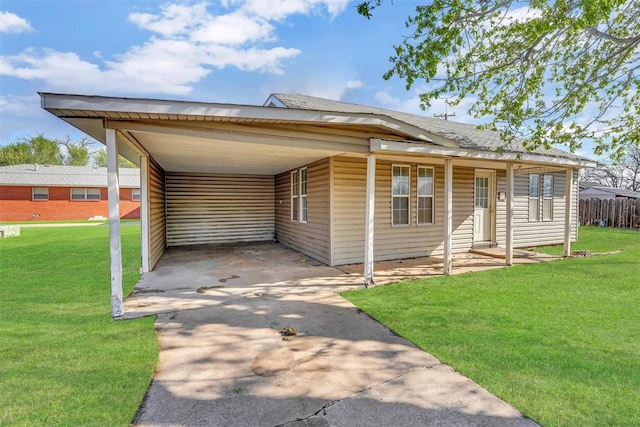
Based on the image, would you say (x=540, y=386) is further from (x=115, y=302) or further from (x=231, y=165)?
(x=231, y=165)

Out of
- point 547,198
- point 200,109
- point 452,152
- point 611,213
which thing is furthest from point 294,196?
point 611,213

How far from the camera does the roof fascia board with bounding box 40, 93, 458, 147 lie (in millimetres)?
3624

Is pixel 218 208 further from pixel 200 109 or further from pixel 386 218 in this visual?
pixel 200 109

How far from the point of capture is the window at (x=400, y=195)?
25.6 ft

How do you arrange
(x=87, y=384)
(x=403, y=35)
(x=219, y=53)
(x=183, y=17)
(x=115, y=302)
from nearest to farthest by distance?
(x=87, y=384)
(x=115, y=302)
(x=403, y=35)
(x=183, y=17)
(x=219, y=53)

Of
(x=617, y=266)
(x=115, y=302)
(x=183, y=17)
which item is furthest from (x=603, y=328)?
(x=183, y=17)

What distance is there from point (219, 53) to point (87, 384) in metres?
14.9

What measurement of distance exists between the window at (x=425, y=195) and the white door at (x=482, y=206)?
5.68 feet

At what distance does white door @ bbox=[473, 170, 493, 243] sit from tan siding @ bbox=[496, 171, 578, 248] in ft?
0.94

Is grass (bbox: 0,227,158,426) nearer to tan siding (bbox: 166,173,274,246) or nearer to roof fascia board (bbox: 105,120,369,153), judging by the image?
roof fascia board (bbox: 105,120,369,153)

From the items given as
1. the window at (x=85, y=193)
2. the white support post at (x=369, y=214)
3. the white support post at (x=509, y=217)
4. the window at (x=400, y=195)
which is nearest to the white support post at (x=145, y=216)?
the white support post at (x=369, y=214)

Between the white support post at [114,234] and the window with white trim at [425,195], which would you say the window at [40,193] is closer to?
the white support post at [114,234]

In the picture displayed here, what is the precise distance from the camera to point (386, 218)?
7715mm

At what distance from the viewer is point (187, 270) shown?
273 inches
